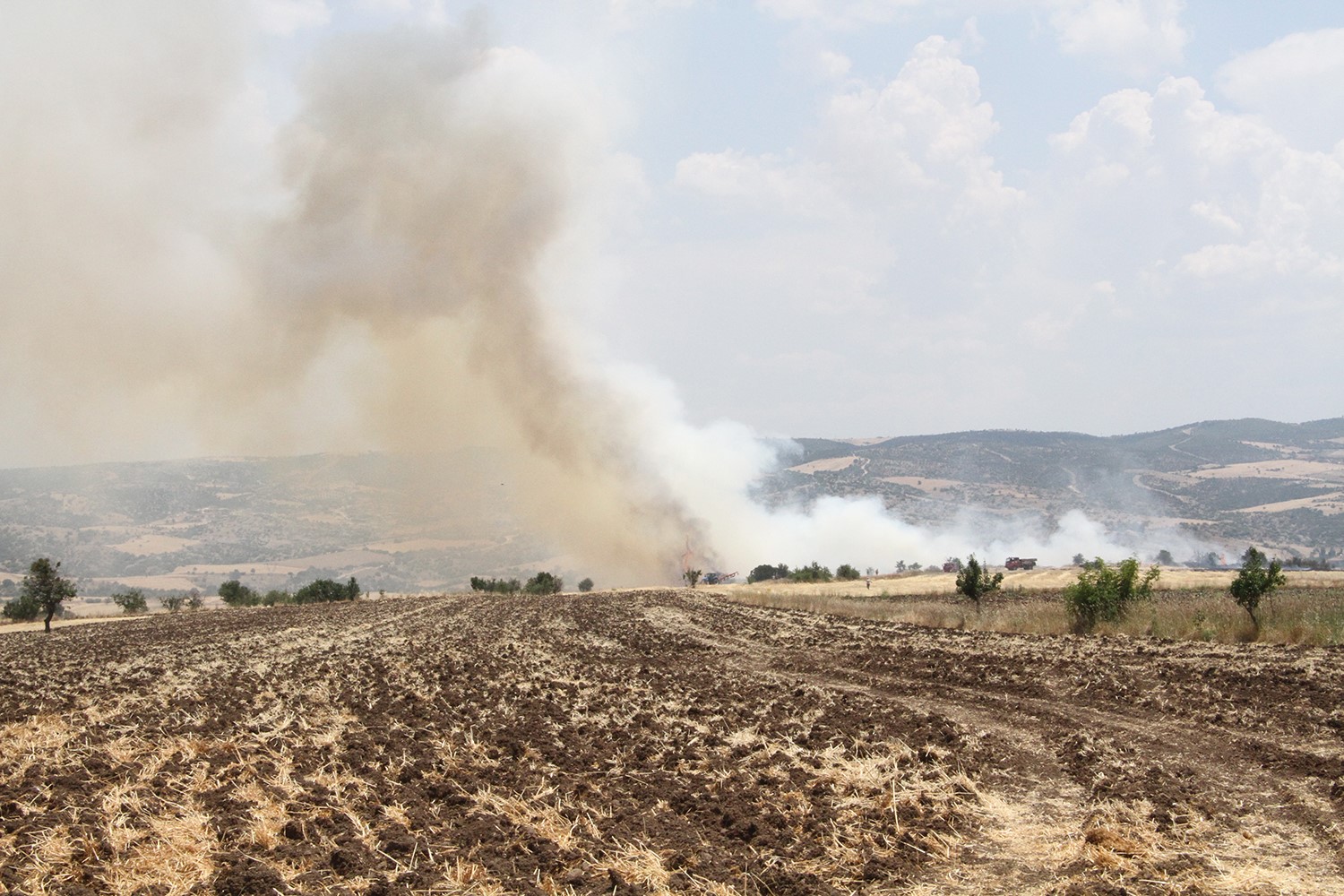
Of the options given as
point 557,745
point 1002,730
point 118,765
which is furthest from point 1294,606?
point 118,765

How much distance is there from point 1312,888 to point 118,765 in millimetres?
13125

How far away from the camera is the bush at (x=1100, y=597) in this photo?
29469 mm

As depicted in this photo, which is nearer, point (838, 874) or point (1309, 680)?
point (838, 874)

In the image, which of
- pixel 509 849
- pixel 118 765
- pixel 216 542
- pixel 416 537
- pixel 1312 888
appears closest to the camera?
pixel 1312 888

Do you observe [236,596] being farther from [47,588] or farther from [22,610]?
[47,588]

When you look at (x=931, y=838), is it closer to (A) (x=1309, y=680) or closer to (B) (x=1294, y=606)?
(A) (x=1309, y=680)

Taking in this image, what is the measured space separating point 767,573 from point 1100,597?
5263 centimetres

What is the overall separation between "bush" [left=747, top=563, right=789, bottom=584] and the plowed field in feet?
182

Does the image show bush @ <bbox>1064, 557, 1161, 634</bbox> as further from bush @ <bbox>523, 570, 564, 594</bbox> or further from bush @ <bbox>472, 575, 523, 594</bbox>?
bush @ <bbox>472, 575, 523, 594</bbox>

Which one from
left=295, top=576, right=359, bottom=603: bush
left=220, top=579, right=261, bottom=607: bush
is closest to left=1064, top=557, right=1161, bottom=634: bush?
left=295, top=576, right=359, bottom=603: bush

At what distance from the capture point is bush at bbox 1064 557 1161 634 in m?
29.5

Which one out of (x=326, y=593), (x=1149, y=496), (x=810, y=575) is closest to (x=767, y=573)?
(x=810, y=575)

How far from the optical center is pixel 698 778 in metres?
11.6

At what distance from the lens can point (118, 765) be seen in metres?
12.8
